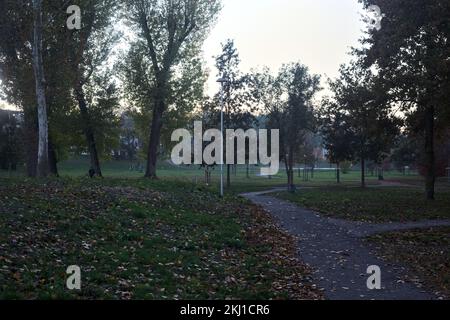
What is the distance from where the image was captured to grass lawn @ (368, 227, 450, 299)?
10.0 meters

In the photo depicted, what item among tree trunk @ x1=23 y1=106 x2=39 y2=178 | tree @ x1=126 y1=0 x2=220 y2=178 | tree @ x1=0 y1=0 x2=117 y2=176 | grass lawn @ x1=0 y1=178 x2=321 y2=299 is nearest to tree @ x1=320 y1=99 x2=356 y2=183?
tree @ x1=126 y1=0 x2=220 y2=178

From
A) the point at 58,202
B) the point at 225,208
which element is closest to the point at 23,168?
the point at 225,208

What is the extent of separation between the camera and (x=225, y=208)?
20.7 meters

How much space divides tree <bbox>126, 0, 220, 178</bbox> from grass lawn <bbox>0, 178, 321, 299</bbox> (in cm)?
1655

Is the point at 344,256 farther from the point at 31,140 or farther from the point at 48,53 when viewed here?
the point at 31,140

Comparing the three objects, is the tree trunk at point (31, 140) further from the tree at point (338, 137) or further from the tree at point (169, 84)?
the tree at point (338, 137)

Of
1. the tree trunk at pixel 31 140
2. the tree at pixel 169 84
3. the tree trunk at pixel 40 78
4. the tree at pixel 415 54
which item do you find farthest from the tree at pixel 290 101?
the tree trunk at pixel 40 78

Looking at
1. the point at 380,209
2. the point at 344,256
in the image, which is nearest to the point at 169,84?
the point at 380,209

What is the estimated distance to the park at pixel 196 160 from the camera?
9.13m

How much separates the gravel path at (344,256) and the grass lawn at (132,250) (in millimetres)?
453

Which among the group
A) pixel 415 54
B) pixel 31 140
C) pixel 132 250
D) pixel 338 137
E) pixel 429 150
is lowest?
pixel 132 250

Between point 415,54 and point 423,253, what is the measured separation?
37.9 ft

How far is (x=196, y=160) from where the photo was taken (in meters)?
Result: 44.4
